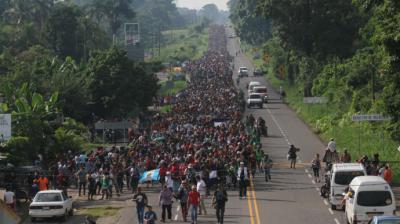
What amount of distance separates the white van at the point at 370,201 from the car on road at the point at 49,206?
33.4ft

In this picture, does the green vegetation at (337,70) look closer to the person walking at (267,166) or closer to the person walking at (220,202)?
the person walking at (267,166)

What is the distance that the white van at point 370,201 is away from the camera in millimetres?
27547

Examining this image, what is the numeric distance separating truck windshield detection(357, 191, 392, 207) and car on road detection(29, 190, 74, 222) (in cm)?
1040

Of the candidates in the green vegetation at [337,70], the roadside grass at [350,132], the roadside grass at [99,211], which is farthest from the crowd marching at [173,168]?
the green vegetation at [337,70]

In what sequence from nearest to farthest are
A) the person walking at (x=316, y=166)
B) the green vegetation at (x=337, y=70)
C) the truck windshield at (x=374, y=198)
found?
the truck windshield at (x=374, y=198) → the person walking at (x=316, y=166) → the green vegetation at (x=337, y=70)

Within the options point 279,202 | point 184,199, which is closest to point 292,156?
point 279,202

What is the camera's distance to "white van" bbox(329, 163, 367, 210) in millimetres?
32094

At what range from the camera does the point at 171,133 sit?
53.1m

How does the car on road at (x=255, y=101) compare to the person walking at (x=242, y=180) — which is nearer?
the person walking at (x=242, y=180)

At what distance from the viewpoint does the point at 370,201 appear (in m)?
27.7

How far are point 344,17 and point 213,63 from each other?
58054mm

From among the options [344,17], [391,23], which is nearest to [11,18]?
[344,17]

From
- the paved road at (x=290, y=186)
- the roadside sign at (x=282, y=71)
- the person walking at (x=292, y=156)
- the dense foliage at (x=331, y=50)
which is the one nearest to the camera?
the paved road at (x=290, y=186)

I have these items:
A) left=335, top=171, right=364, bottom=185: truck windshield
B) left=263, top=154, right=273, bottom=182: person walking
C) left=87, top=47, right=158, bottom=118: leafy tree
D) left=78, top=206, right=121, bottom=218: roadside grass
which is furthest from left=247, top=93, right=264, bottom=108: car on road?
left=335, top=171, right=364, bottom=185: truck windshield
